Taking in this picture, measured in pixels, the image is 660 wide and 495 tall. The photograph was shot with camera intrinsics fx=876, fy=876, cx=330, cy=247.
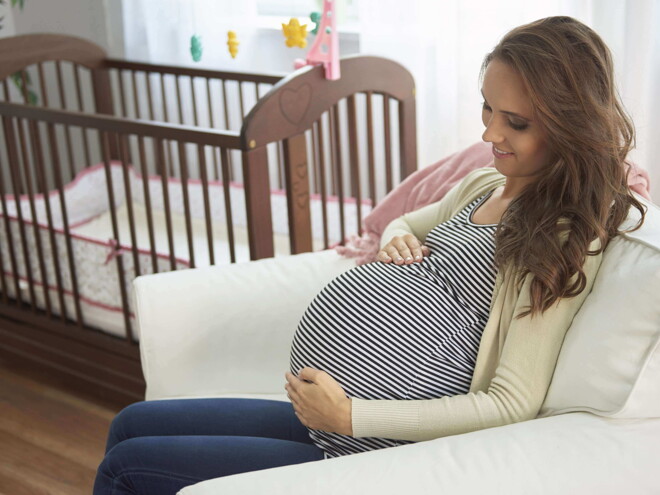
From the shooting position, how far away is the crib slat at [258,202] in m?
2.02

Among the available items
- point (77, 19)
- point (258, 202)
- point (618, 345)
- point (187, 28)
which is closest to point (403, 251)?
point (618, 345)

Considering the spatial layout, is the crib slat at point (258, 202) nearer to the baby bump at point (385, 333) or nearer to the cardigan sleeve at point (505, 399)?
the baby bump at point (385, 333)

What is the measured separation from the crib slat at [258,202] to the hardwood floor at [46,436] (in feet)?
2.18

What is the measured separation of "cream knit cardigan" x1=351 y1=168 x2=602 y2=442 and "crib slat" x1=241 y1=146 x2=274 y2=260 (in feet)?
3.00

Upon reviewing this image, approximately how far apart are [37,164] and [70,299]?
1.34 feet

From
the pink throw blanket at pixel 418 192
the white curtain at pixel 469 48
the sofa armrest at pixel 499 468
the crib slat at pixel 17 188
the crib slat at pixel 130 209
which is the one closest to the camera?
the sofa armrest at pixel 499 468

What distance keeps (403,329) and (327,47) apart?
1111 mm

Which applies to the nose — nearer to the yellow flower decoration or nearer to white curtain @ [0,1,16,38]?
the yellow flower decoration

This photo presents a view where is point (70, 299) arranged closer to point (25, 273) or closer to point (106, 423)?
point (25, 273)

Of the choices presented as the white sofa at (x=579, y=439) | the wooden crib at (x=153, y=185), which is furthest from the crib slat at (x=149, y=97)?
the white sofa at (x=579, y=439)

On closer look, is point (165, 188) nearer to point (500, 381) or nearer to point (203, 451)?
point (203, 451)

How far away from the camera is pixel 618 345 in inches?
43.8

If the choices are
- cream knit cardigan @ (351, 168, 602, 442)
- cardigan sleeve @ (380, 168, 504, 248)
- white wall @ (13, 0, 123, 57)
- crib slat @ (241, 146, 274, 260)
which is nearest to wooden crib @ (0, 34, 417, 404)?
crib slat @ (241, 146, 274, 260)

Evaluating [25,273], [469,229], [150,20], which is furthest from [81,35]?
[469,229]
